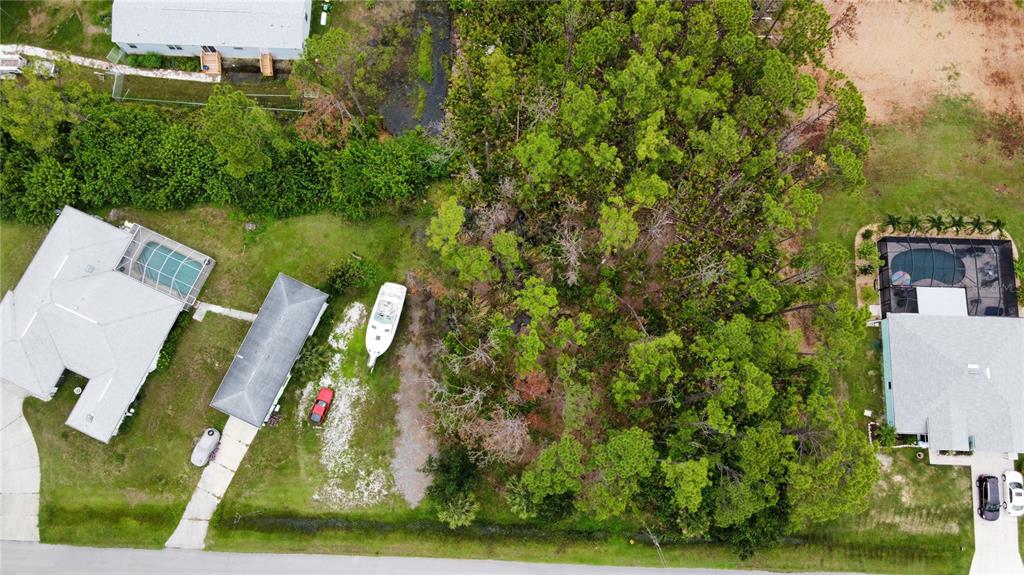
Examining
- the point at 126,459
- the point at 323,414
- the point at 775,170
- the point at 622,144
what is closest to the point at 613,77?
the point at 622,144

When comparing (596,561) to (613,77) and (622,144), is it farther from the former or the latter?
(613,77)

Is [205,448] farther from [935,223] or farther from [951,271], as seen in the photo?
[935,223]

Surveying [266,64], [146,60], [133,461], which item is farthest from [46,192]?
[133,461]

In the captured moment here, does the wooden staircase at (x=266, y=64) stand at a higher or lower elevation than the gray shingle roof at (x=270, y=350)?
higher

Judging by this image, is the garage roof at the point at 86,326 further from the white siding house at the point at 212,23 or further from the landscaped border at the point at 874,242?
the landscaped border at the point at 874,242

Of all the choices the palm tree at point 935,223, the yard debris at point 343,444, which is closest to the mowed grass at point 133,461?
the yard debris at point 343,444
